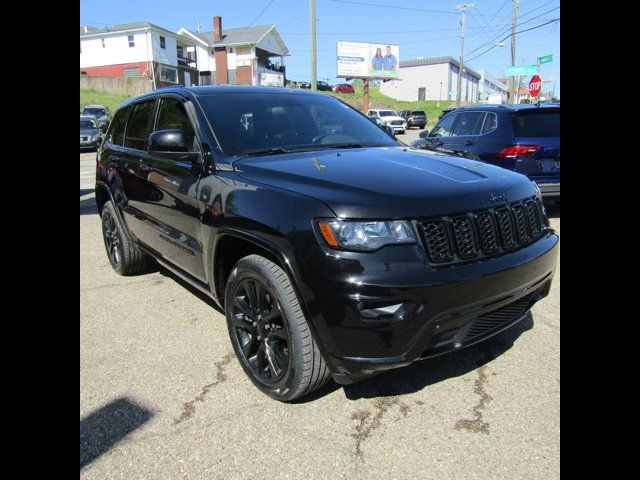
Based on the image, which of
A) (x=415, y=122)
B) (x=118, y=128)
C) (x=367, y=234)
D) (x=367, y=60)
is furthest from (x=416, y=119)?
(x=367, y=234)

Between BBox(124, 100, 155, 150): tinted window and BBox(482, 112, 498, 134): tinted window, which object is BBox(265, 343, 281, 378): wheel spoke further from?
BBox(482, 112, 498, 134): tinted window

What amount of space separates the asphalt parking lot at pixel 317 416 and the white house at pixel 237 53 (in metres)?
48.4

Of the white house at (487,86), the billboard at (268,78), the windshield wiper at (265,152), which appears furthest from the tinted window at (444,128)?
the white house at (487,86)

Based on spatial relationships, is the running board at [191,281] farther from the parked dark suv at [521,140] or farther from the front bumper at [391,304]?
the parked dark suv at [521,140]

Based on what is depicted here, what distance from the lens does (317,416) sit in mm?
2643

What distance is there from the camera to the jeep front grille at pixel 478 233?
7.44ft

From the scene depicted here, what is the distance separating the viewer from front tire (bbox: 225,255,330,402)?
2469 mm

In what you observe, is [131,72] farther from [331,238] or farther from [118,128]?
[331,238]

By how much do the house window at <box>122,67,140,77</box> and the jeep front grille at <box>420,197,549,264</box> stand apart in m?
51.0

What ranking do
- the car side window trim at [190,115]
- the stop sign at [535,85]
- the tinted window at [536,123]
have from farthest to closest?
the stop sign at [535,85] < the tinted window at [536,123] < the car side window trim at [190,115]

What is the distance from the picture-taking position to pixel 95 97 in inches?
1590

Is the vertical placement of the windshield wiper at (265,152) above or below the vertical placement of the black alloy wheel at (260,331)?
above

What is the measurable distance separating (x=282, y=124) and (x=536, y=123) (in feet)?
15.6
